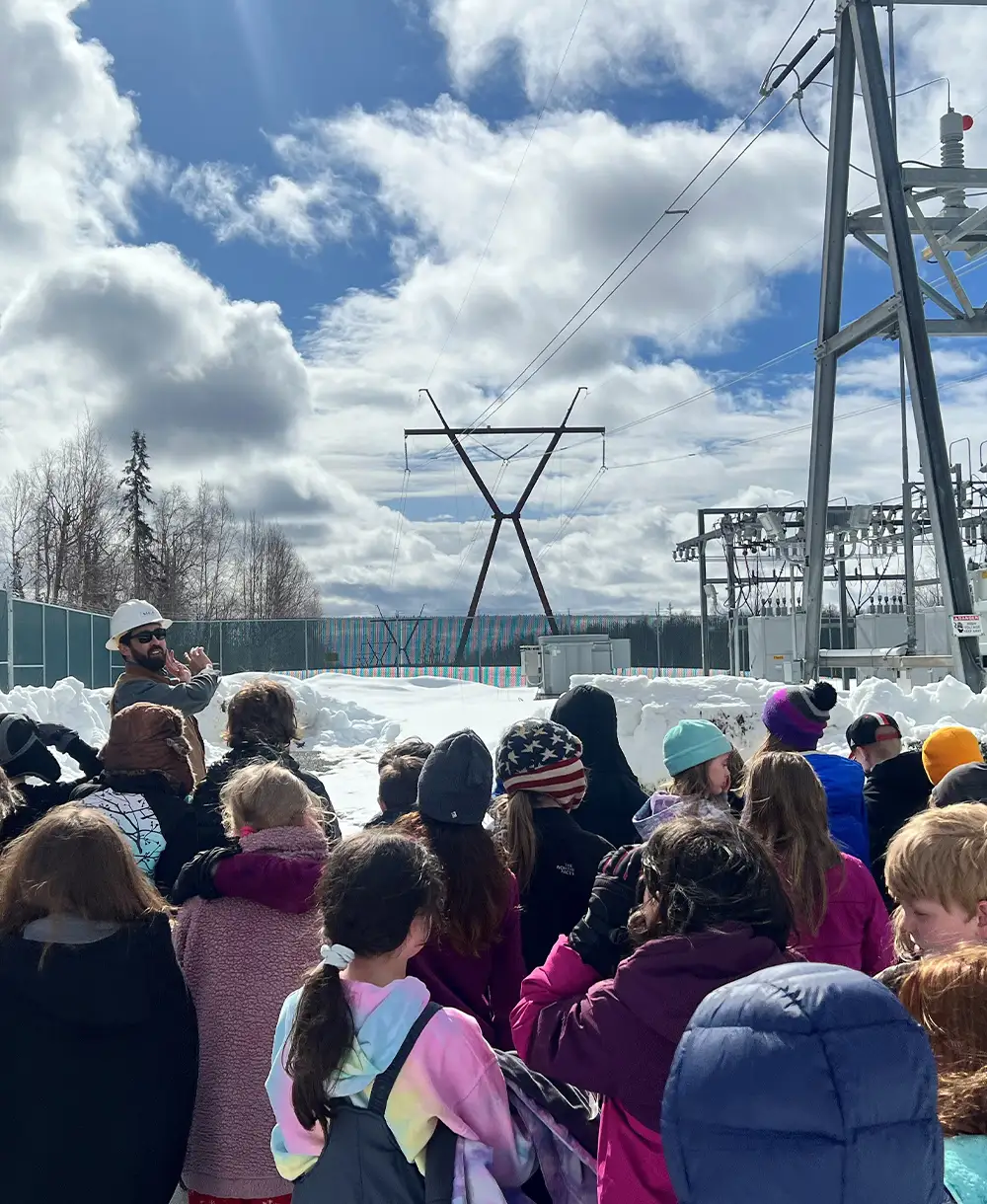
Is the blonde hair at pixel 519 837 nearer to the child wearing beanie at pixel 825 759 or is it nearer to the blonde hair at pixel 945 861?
the child wearing beanie at pixel 825 759

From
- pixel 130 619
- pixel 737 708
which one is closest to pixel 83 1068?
pixel 130 619

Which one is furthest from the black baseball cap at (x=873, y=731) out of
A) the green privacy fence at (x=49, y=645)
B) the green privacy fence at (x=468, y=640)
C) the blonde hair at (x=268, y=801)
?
the green privacy fence at (x=468, y=640)

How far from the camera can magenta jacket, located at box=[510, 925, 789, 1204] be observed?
2035 mm

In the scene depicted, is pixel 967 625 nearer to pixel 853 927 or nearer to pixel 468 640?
pixel 853 927

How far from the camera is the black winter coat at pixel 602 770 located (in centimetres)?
433

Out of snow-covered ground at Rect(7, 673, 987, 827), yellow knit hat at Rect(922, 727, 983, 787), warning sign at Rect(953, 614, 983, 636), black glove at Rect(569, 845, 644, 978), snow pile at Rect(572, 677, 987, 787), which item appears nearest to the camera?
black glove at Rect(569, 845, 644, 978)

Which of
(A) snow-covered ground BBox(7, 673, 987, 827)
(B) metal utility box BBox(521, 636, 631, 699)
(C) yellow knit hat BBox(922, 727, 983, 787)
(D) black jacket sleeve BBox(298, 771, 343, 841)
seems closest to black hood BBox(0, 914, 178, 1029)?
(D) black jacket sleeve BBox(298, 771, 343, 841)

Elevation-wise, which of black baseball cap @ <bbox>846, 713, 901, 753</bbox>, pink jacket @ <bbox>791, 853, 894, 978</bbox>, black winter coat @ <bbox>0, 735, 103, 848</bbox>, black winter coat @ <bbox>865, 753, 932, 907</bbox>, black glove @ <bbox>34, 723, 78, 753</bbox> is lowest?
pink jacket @ <bbox>791, 853, 894, 978</bbox>

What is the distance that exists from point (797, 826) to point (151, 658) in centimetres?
368

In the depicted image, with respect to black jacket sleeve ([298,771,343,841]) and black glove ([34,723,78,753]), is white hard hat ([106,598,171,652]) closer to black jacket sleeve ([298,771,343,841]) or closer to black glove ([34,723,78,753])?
black glove ([34,723,78,753])

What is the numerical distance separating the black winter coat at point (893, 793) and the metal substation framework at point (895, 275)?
575cm

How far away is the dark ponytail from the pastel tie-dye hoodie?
0.14ft

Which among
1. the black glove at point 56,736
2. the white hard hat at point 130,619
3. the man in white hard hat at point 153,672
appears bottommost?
the black glove at point 56,736

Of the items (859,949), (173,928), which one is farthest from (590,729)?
(173,928)
